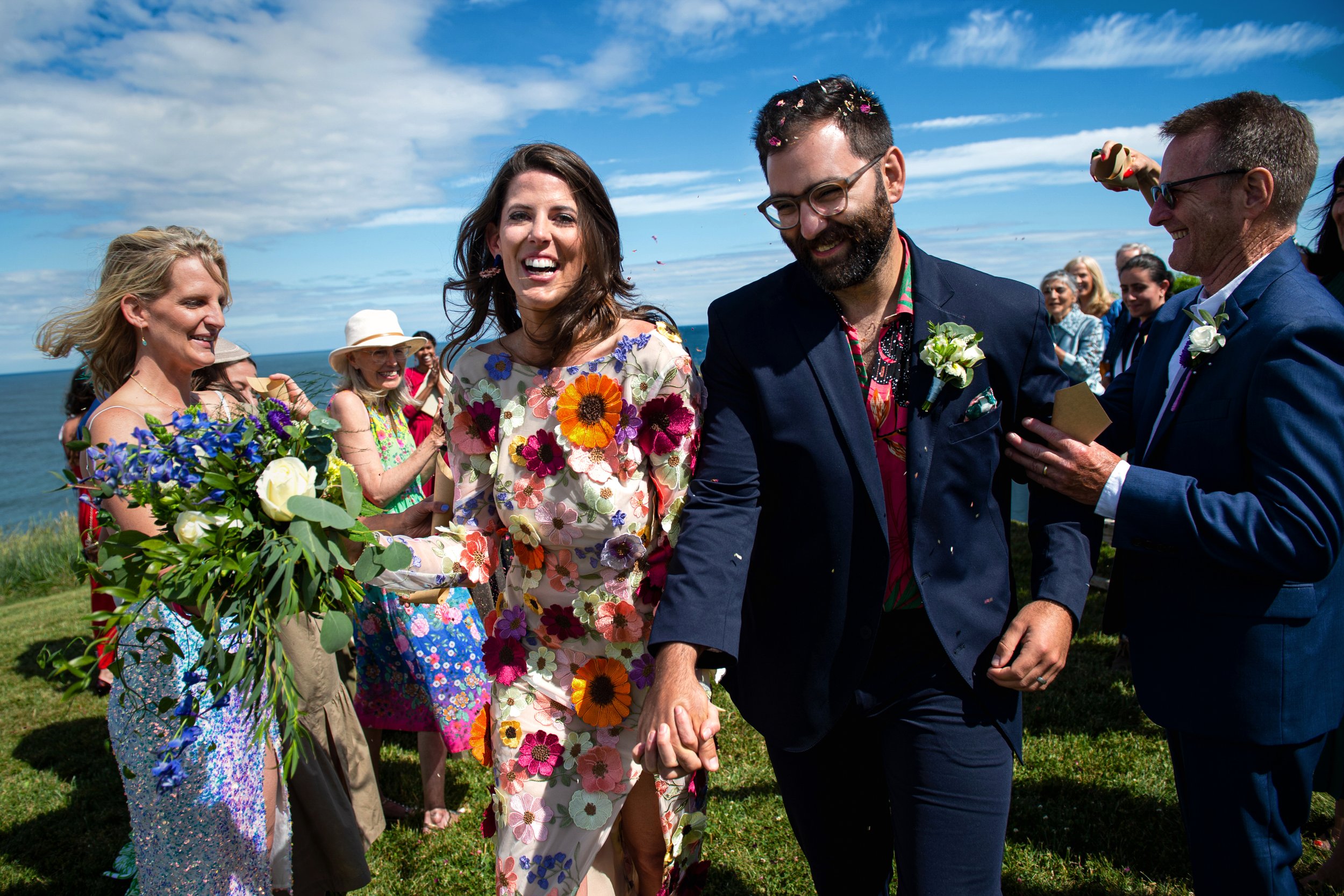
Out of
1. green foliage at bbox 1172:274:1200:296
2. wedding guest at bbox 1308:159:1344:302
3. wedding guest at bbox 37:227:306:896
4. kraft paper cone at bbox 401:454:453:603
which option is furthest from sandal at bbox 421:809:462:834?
green foliage at bbox 1172:274:1200:296

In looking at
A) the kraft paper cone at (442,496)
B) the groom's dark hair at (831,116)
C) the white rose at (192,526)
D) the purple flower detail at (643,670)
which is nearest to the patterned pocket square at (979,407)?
the groom's dark hair at (831,116)

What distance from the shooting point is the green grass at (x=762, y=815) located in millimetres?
3490

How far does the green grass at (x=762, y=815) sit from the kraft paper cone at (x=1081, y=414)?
206cm

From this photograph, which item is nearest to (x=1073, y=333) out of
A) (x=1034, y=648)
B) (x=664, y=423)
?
(x=1034, y=648)

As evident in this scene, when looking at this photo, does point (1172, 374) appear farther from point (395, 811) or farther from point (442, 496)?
point (395, 811)

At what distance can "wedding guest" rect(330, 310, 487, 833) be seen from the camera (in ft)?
13.8

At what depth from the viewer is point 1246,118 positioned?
230cm

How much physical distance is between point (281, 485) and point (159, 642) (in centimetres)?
118

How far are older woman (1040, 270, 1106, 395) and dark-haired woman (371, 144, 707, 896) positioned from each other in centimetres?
644

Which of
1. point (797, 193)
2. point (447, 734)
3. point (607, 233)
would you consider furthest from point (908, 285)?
point (447, 734)

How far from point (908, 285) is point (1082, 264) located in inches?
279

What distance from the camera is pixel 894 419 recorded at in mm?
2297

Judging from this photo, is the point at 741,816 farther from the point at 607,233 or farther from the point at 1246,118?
the point at 1246,118

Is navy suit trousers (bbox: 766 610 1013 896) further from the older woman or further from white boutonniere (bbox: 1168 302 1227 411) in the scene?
the older woman
